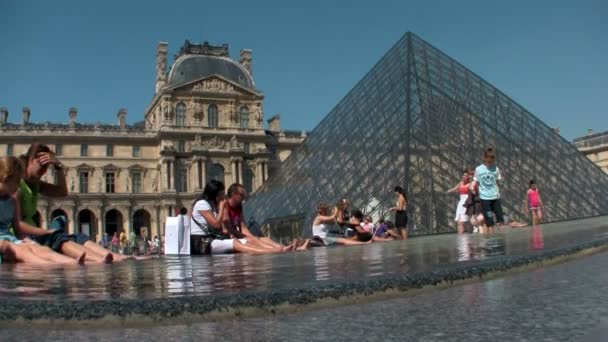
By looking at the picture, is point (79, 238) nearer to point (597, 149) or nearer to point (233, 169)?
point (233, 169)

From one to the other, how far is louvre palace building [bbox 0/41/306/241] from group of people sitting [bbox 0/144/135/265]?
43.1 m

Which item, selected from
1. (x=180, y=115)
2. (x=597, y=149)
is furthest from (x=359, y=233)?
(x=597, y=149)

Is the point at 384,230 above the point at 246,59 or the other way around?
the other way around

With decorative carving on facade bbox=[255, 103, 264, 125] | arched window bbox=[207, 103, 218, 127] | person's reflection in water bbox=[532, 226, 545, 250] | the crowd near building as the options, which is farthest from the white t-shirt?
the crowd near building

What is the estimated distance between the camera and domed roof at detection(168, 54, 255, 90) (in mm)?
52844

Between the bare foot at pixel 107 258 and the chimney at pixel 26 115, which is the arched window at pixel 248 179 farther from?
the bare foot at pixel 107 258

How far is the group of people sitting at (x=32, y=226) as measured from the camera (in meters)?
5.12

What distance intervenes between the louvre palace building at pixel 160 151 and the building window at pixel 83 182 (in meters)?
0.08

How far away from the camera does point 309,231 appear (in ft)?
46.2

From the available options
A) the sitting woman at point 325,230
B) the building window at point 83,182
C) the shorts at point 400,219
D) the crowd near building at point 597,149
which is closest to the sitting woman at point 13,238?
the sitting woman at point 325,230

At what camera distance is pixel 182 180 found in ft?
163

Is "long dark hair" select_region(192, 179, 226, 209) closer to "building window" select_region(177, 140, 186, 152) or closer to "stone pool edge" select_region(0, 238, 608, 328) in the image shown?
"stone pool edge" select_region(0, 238, 608, 328)

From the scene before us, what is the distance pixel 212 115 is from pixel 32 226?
152 feet

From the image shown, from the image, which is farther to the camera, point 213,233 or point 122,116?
point 122,116
